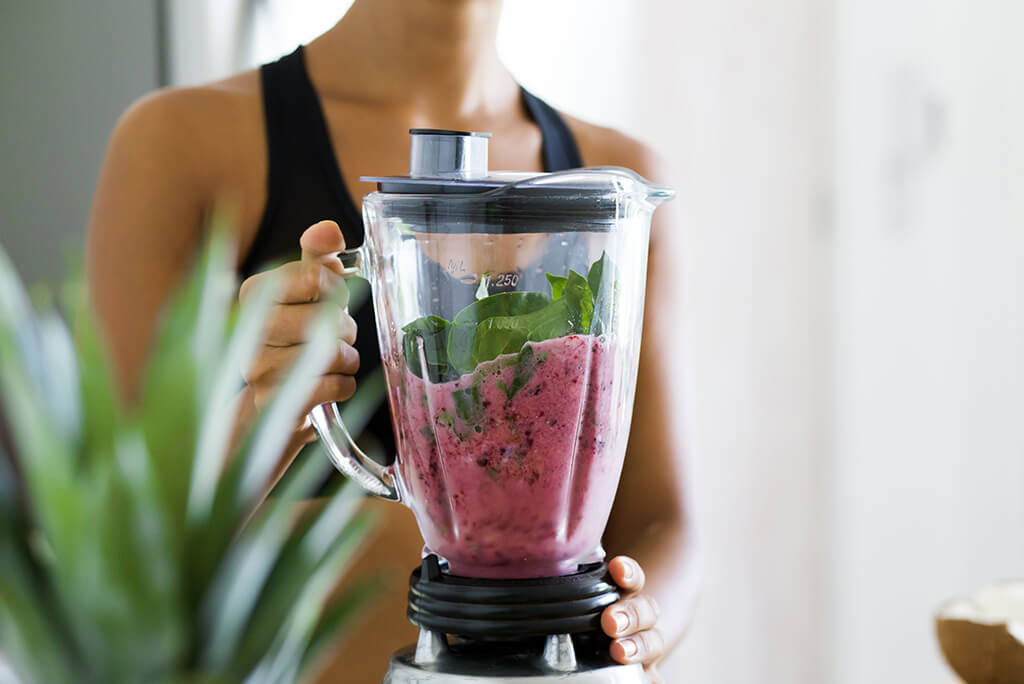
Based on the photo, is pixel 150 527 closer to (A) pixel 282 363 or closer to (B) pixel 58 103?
(A) pixel 282 363

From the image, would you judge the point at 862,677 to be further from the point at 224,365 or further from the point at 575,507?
the point at 224,365

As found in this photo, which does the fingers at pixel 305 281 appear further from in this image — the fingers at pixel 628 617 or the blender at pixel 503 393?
the fingers at pixel 628 617

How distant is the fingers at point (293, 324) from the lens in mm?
457

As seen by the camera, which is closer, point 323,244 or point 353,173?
point 323,244

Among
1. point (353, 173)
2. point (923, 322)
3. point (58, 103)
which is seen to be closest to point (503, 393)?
point (353, 173)

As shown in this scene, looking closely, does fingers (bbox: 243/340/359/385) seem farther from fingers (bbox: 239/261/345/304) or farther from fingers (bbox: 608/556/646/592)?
fingers (bbox: 608/556/646/592)

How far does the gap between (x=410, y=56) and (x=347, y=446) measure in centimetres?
46

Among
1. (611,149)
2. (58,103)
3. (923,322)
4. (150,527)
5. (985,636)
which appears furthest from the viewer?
(923,322)

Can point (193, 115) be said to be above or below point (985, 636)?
above

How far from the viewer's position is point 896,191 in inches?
57.4

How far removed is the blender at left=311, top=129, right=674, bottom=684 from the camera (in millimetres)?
410

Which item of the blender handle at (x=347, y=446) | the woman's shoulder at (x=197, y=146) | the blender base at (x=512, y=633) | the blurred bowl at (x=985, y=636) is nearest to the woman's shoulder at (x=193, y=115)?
the woman's shoulder at (x=197, y=146)

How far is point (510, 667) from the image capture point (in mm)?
402

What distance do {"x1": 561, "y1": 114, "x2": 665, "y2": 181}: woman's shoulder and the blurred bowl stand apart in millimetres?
493
